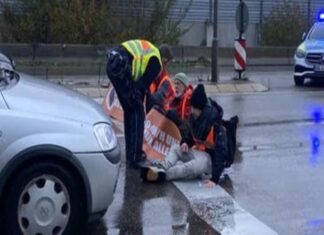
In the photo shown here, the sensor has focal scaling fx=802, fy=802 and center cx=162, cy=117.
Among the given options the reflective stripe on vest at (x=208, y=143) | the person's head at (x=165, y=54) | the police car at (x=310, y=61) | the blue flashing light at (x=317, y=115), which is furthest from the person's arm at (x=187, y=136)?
the police car at (x=310, y=61)

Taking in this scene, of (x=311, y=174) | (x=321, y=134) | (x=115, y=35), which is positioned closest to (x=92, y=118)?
(x=311, y=174)

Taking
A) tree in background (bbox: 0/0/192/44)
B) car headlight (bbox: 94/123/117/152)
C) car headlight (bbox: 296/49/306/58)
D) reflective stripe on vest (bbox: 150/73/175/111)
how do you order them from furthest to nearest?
tree in background (bbox: 0/0/192/44) < car headlight (bbox: 296/49/306/58) < reflective stripe on vest (bbox: 150/73/175/111) < car headlight (bbox: 94/123/117/152)

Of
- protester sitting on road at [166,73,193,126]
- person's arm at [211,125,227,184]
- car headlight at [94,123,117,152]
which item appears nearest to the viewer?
car headlight at [94,123,117,152]

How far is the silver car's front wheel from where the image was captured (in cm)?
563

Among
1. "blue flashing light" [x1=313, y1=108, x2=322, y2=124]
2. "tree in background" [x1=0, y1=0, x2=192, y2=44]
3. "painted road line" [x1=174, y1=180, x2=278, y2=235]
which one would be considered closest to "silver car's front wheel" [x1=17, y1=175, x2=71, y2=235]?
"painted road line" [x1=174, y1=180, x2=278, y2=235]

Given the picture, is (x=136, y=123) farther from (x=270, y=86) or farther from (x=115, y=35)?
(x=115, y=35)

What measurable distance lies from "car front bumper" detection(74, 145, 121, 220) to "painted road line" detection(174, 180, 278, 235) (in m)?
0.99

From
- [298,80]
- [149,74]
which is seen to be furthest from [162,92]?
[298,80]

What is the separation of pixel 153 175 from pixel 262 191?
106cm

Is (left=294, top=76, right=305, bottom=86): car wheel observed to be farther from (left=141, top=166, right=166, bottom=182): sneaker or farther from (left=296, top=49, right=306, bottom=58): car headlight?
(left=141, top=166, right=166, bottom=182): sneaker

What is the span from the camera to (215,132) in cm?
780

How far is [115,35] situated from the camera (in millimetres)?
25750

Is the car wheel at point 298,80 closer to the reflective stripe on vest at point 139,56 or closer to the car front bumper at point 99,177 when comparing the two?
the reflective stripe on vest at point 139,56

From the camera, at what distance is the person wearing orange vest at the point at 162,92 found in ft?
28.9
